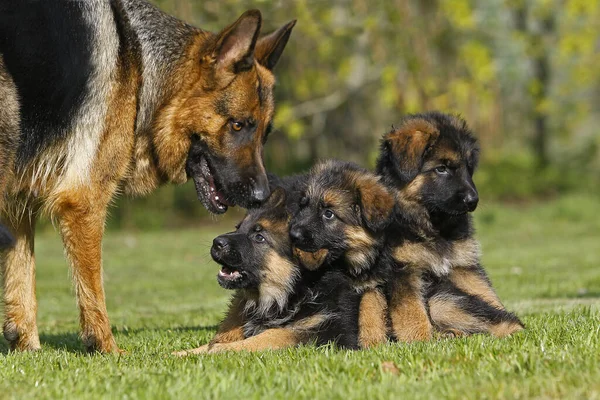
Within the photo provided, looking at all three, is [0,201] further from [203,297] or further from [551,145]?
[551,145]

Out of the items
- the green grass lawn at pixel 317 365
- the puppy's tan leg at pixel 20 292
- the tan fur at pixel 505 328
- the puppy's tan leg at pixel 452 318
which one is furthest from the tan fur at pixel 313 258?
the puppy's tan leg at pixel 20 292

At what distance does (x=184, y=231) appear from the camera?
70.6ft

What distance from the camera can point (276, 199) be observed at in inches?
264

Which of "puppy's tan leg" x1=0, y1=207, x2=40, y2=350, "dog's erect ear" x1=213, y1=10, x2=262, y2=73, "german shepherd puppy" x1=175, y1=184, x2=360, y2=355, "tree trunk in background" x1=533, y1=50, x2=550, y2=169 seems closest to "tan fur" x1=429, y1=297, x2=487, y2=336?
"german shepherd puppy" x1=175, y1=184, x2=360, y2=355

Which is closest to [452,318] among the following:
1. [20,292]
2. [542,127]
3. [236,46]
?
[236,46]

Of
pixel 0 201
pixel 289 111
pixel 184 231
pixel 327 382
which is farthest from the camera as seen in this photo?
pixel 184 231

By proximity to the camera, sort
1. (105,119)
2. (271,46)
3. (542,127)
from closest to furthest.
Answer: (105,119) < (271,46) < (542,127)

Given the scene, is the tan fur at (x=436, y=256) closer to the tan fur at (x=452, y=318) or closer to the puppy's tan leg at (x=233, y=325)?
the tan fur at (x=452, y=318)

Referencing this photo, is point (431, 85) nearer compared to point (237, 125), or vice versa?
point (237, 125)

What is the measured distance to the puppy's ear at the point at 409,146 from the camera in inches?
263

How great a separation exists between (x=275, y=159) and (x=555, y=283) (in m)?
14.6

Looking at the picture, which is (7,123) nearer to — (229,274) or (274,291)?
(229,274)

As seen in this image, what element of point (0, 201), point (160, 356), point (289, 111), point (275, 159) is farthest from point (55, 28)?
point (275, 159)

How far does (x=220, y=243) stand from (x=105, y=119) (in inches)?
48.1
